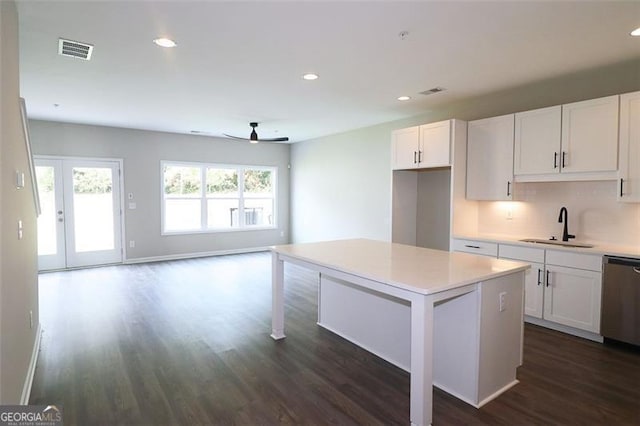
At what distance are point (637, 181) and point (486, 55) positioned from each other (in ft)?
5.81

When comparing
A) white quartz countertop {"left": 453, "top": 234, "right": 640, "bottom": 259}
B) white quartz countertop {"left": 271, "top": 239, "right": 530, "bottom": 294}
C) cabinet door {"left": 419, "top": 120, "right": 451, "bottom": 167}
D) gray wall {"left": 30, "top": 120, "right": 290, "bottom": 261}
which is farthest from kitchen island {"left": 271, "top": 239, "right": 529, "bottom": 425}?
gray wall {"left": 30, "top": 120, "right": 290, "bottom": 261}

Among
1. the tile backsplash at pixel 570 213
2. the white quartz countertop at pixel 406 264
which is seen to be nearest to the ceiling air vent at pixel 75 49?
the white quartz countertop at pixel 406 264

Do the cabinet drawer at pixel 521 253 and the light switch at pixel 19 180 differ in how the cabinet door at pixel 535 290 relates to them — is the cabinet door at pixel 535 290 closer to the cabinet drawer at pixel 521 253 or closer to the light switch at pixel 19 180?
the cabinet drawer at pixel 521 253

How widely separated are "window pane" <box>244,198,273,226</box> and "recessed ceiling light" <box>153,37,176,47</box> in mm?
5707

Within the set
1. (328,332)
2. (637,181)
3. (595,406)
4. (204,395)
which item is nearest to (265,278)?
(328,332)

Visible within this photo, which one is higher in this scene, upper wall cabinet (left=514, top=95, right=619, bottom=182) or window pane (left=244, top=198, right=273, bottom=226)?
upper wall cabinet (left=514, top=95, right=619, bottom=182)

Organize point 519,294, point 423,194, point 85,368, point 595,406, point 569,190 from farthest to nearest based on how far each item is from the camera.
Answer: point 423,194 < point 569,190 < point 85,368 < point 519,294 < point 595,406

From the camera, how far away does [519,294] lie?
8.52ft

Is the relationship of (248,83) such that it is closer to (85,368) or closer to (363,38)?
(363,38)

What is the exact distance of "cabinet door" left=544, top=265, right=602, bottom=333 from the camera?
130 inches

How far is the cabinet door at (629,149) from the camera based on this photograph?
3.16m

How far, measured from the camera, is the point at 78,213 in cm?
655

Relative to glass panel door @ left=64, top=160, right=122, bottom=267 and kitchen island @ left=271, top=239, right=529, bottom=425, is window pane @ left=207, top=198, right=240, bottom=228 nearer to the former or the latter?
glass panel door @ left=64, top=160, right=122, bottom=267

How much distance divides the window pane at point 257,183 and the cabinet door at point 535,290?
6.38m
